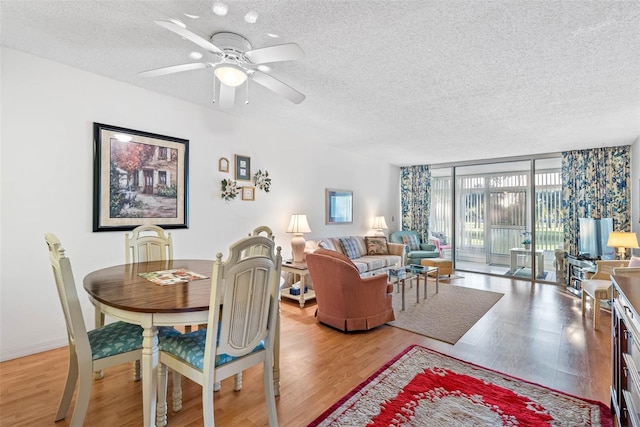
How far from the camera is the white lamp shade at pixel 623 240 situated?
4039mm

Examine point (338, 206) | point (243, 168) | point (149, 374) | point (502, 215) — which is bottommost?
point (149, 374)

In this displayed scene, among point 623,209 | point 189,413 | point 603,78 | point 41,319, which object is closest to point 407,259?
point 623,209

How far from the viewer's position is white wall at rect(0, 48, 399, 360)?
2520 millimetres

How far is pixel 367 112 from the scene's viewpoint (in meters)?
3.71

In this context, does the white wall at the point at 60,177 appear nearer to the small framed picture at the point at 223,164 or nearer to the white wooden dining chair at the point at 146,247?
the small framed picture at the point at 223,164

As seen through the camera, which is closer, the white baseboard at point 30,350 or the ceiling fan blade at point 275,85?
the ceiling fan blade at point 275,85

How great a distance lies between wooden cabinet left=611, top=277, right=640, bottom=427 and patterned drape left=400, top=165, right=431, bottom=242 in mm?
5400

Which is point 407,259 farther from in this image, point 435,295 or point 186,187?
point 186,187

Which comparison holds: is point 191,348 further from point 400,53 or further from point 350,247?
point 350,247

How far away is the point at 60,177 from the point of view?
274cm

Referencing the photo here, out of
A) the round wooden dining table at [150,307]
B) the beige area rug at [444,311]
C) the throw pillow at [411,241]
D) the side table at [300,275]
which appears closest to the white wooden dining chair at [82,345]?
the round wooden dining table at [150,307]

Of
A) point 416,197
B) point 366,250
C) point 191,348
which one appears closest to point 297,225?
point 366,250

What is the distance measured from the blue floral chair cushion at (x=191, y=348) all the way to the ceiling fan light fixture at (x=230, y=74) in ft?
5.58

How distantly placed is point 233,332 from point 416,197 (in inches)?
258
